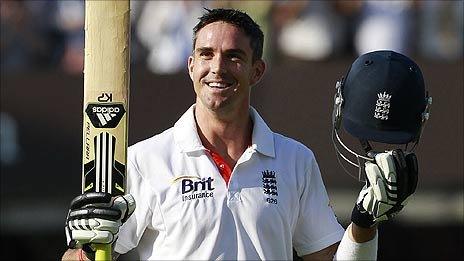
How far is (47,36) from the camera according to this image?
9641mm

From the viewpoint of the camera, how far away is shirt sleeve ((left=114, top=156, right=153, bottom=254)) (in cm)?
482

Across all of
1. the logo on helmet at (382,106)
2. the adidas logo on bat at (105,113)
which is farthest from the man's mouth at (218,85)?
the logo on helmet at (382,106)

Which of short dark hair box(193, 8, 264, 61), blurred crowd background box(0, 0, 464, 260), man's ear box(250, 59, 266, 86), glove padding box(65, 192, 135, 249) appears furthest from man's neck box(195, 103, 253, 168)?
blurred crowd background box(0, 0, 464, 260)

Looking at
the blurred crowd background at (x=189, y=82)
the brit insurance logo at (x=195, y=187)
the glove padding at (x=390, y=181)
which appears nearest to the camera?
the glove padding at (x=390, y=181)

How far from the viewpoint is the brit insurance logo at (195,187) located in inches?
189

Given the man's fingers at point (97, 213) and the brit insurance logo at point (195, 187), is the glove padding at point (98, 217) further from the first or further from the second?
the brit insurance logo at point (195, 187)

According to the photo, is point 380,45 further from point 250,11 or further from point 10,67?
point 10,67

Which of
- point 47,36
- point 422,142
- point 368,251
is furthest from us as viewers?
point 47,36

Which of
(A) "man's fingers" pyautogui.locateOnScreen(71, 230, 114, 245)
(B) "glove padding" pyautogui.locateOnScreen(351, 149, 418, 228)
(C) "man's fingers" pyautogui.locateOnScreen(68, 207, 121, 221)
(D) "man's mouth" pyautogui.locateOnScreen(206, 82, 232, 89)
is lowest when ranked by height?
(A) "man's fingers" pyautogui.locateOnScreen(71, 230, 114, 245)

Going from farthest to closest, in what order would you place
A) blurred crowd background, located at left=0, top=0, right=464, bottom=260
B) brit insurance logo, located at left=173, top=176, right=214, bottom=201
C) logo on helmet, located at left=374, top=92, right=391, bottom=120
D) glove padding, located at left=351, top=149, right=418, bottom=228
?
blurred crowd background, located at left=0, top=0, right=464, bottom=260
brit insurance logo, located at left=173, top=176, right=214, bottom=201
logo on helmet, located at left=374, top=92, right=391, bottom=120
glove padding, located at left=351, top=149, right=418, bottom=228

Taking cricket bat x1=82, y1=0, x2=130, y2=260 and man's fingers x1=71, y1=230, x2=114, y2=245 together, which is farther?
cricket bat x1=82, y1=0, x2=130, y2=260

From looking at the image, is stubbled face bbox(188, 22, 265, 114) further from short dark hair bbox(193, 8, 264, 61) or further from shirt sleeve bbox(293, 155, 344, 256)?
shirt sleeve bbox(293, 155, 344, 256)

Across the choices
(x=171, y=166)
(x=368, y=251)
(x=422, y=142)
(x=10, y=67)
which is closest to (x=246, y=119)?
(x=171, y=166)

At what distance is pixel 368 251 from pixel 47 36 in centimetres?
532
